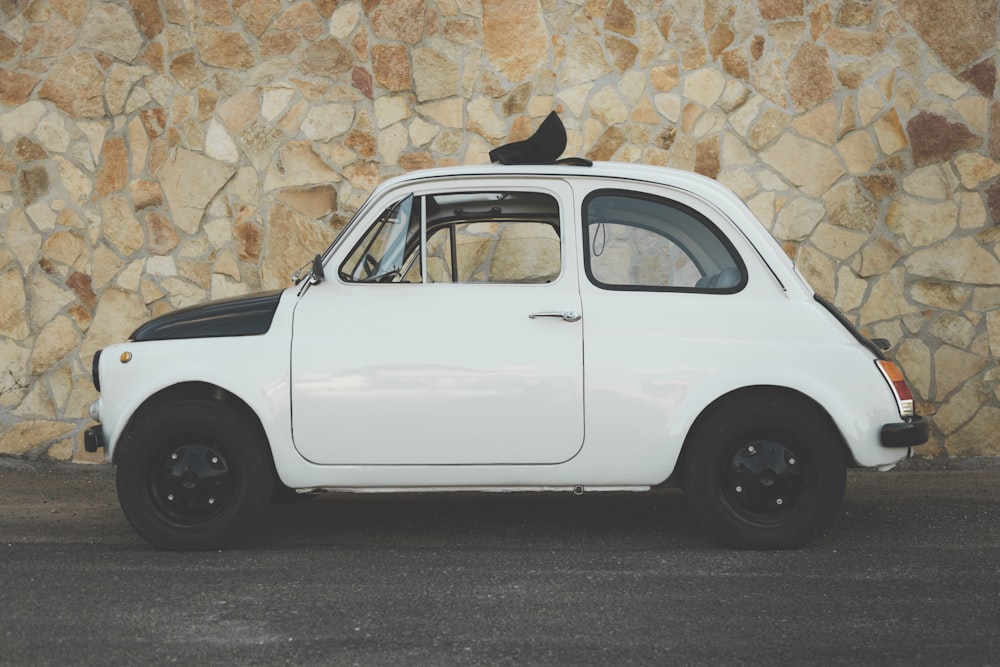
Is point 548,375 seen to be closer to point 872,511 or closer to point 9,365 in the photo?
point 872,511

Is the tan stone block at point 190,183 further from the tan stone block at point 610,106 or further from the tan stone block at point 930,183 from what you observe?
the tan stone block at point 930,183

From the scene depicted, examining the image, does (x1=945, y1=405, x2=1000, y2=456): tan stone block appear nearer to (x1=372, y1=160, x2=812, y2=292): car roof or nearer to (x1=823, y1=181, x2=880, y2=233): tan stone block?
(x1=823, y1=181, x2=880, y2=233): tan stone block

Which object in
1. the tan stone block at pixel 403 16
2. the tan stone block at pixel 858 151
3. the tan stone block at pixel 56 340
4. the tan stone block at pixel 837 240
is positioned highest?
the tan stone block at pixel 403 16

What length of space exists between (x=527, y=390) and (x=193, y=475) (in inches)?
62.5

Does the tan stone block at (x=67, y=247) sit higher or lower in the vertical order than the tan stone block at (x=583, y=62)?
lower

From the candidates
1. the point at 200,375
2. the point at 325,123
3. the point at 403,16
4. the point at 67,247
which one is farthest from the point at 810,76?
the point at 67,247

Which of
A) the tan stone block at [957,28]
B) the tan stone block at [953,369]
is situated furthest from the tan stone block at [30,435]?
the tan stone block at [957,28]

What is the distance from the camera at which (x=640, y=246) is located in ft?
18.3

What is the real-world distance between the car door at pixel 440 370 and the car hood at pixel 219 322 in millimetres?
171

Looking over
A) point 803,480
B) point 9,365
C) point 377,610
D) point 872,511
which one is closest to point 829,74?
point 872,511

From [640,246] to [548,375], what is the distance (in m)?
0.77

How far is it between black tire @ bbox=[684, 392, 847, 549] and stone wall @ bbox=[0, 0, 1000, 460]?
10.5 feet

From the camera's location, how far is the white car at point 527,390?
5391mm

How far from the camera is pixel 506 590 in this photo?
4.79m
